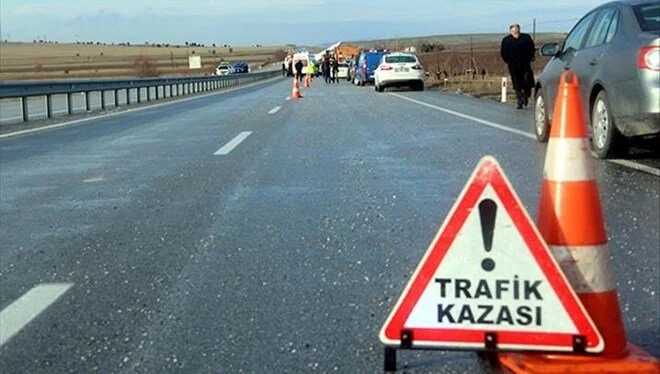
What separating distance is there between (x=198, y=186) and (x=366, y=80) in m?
36.0

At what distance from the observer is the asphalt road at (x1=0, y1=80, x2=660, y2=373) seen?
3.97 meters

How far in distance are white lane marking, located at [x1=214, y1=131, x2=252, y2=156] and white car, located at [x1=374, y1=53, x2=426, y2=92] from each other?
18813mm

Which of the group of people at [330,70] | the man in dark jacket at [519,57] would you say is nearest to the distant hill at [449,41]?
the group of people at [330,70]

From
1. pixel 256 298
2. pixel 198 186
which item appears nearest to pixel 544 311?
pixel 256 298

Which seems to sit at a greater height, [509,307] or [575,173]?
[575,173]

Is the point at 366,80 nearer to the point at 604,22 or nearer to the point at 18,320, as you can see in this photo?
the point at 604,22

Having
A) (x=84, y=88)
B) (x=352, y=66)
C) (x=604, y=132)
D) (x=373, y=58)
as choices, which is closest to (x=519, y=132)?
(x=604, y=132)

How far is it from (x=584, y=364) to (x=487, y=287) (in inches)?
16.8

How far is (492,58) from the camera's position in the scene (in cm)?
6481

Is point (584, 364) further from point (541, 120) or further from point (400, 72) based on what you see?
point (400, 72)

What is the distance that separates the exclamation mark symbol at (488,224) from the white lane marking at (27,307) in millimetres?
2314

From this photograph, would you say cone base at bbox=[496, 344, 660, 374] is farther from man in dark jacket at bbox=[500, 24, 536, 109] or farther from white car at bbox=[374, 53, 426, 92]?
white car at bbox=[374, 53, 426, 92]

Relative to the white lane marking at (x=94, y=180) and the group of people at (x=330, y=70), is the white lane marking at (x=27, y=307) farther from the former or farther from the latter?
the group of people at (x=330, y=70)

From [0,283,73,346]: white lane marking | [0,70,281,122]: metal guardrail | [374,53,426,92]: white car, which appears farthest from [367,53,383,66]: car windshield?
[0,283,73,346]: white lane marking
